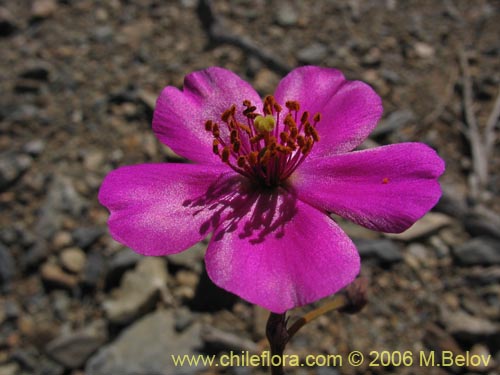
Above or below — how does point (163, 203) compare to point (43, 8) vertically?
below

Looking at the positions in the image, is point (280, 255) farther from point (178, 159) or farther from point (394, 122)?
point (394, 122)

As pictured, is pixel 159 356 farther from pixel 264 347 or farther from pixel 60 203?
pixel 60 203

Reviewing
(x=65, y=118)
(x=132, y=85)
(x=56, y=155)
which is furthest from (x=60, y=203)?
(x=132, y=85)

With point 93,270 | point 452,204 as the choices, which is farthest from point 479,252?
point 93,270

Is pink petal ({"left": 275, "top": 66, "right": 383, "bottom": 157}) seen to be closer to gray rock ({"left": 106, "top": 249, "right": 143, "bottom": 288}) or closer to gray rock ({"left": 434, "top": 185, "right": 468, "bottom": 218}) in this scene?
gray rock ({"left": 106, "top": 249, "right": 143, "bottom": 288})

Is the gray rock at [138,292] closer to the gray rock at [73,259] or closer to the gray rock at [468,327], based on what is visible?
the gray rock at [73,259]

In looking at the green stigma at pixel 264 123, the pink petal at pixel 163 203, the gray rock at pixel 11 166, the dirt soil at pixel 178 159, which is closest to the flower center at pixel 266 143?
the green stigma at pixel 264 123

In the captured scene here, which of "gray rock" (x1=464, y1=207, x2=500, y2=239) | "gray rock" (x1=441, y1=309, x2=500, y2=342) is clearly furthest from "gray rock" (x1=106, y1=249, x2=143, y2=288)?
"gray rock" (x1=464, y1=207, x2=500, y2=239)
